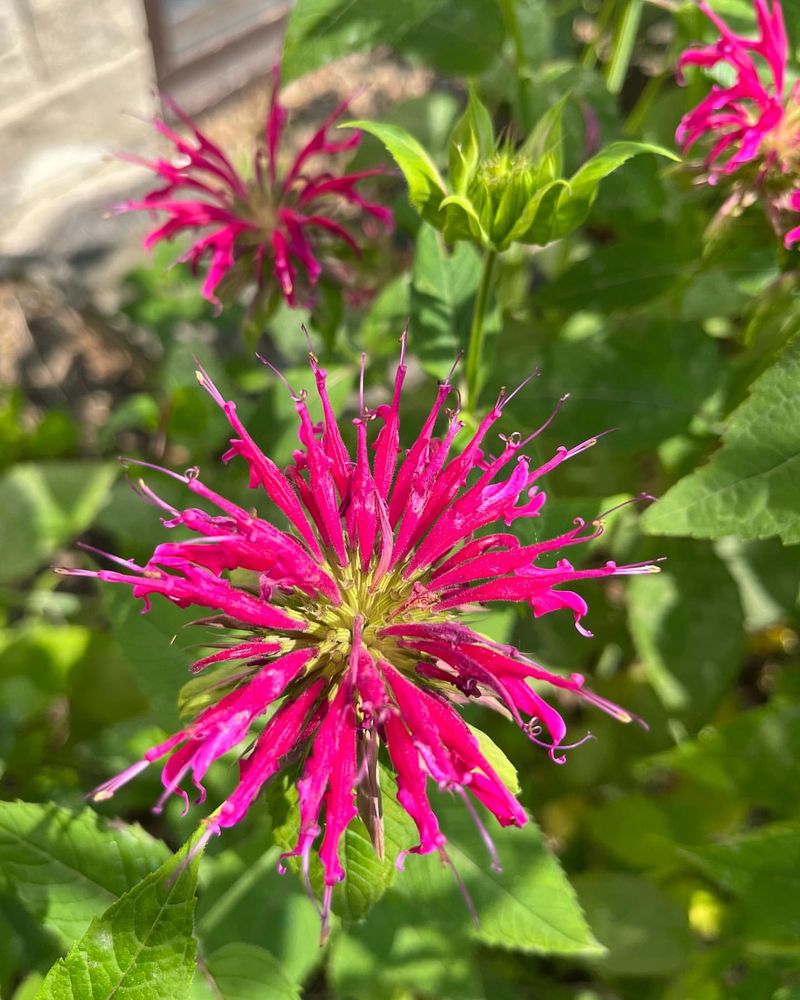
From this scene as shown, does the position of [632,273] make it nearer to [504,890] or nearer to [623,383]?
[623,383]

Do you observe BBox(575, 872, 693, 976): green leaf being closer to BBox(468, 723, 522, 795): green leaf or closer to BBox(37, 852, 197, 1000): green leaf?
BBox(468, 723, 522, 795): green leaf

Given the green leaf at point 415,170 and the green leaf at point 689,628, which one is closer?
the green leaf at point 415,170

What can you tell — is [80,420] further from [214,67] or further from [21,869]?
[21,869]

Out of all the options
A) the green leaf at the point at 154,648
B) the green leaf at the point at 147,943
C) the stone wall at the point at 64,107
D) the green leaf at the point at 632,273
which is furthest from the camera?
the stone wall at the point at 64,107

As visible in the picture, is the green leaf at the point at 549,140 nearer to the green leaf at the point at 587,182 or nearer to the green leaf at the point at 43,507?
the green leaf at the point at 587,182

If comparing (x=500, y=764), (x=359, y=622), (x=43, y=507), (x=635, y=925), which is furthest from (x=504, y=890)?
(x=43, y=507)

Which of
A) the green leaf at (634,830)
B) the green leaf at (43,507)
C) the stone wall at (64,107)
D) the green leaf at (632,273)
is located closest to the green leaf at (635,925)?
the green leaf at (634,830)

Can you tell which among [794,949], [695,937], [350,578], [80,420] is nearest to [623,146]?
[350,578]
